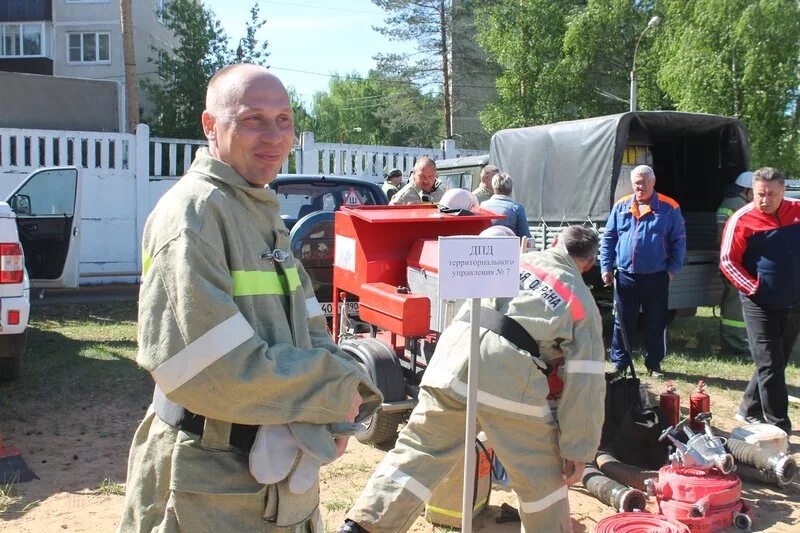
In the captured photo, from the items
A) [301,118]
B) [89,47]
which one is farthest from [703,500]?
[301,118]

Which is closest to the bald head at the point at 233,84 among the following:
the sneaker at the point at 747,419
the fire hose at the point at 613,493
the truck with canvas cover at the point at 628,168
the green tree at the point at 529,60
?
the fire hose at the point at 613,493

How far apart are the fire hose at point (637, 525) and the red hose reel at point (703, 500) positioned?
0.95 ft

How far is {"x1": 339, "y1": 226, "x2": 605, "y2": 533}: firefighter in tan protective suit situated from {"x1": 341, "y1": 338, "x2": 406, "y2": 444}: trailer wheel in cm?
147

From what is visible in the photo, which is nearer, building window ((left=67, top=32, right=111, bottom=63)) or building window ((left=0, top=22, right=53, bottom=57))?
building window ((left=0, top=22, right=53, bottom=57))

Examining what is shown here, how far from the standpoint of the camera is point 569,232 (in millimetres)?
3871

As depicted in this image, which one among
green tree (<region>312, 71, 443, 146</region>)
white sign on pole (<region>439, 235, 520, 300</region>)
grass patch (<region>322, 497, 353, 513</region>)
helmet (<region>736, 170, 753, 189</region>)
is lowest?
grass patch (<region>322, 497, 353, 513</region>)

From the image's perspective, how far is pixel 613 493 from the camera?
4406 mm

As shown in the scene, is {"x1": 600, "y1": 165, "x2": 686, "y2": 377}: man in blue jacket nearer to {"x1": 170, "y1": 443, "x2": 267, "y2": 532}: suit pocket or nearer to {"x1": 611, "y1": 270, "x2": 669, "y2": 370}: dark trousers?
{"x1": 611, "y1": 270, "x2": 669, "y2": 370}: dark trousers

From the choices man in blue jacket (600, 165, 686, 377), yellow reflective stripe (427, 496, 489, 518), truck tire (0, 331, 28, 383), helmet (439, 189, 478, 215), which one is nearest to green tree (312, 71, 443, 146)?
man in blue jacket (600, 165, 686, 377)

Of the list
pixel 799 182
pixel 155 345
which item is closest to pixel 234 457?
pixel 155 345

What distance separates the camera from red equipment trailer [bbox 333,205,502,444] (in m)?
5.23

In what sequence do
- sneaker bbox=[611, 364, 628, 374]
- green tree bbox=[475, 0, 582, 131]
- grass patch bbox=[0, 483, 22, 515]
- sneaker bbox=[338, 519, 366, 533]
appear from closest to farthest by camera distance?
sneaker bbox=[338, 519, 366, 533]
grass patch bbox=[0, 483, 22, 515]
sneaker bbox=[611, 364, 628, 374]
green tree bbox=[475, 0, 582, 131]

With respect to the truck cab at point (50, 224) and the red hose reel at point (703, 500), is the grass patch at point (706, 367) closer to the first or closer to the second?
the red hose reel at point (703, 500)

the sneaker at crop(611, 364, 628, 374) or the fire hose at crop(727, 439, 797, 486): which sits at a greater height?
the sneaker at crop(611, 364, 628, 374)
